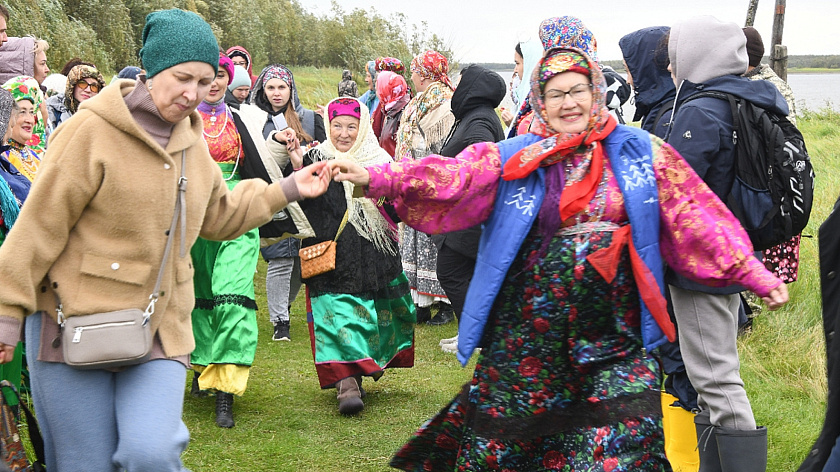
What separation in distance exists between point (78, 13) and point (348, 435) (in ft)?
62.6

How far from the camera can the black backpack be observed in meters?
4.05

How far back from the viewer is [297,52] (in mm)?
29688

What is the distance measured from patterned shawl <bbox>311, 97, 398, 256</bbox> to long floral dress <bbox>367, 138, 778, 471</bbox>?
2.21m

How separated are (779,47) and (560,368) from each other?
1001cm

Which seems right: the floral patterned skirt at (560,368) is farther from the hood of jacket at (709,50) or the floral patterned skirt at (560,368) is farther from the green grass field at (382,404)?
the green grass field at (382,404)

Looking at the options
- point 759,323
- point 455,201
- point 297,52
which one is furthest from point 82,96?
point 297,52

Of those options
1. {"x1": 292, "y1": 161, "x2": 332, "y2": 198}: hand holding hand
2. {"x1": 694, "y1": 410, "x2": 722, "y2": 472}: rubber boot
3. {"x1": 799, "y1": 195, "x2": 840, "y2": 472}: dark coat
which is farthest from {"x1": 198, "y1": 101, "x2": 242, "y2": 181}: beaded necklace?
{"x1": 799, "y1": 195, "x2": 840, "y2": 472}: dark coat

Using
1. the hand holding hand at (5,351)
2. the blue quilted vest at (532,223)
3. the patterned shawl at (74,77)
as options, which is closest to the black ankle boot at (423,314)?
→ the patterned shawl at (74,77)

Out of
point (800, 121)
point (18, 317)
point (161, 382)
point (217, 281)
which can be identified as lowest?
point (800, 121)

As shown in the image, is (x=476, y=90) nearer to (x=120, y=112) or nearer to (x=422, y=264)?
(x=422, y=264)

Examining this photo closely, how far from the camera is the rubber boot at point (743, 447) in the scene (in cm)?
413

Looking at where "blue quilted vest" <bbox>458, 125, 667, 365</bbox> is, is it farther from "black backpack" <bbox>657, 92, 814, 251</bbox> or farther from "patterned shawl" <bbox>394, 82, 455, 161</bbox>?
"patterned shawl" <bbox>394, 82, 455, 161</bbox>

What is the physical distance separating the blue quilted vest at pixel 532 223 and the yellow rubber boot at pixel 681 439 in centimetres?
127

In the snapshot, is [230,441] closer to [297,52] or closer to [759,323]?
[759,323]
